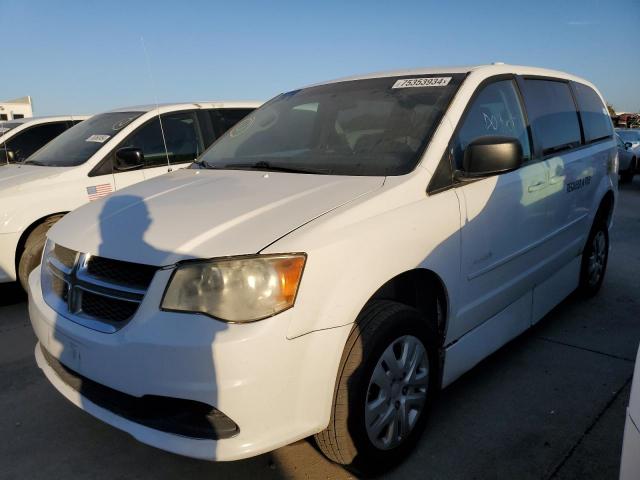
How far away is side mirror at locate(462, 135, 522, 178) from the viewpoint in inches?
96.7

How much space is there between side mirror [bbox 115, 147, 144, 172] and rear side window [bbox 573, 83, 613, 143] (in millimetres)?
3771

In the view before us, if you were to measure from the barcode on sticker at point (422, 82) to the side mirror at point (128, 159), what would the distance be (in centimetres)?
281

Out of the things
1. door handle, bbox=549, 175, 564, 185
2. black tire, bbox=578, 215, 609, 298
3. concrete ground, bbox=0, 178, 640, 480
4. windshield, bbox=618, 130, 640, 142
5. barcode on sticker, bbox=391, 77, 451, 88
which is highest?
barcode on sticker, bbox=391, 77, 451, 88

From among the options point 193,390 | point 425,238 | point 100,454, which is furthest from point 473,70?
point 100,454

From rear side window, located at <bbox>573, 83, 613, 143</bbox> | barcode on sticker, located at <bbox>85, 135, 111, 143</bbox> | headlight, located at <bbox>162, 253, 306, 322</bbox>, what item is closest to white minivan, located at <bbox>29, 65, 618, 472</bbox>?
headlight, located at <bbox>162, 253, 306, 322</bbox>

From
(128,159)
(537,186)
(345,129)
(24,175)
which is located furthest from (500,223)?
(24,175)

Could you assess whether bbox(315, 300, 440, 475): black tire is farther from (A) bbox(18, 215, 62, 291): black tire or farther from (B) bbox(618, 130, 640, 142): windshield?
(B) bbox(618, 130, 640, 142): windshield

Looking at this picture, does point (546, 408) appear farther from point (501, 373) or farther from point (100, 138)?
point (100, 138)

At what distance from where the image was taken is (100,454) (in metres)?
2.49

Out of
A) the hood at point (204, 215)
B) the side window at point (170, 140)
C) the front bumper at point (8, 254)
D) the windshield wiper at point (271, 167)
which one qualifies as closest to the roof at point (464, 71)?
the windshield wiper at point (271, 167)

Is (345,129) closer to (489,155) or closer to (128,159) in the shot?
(489,155)

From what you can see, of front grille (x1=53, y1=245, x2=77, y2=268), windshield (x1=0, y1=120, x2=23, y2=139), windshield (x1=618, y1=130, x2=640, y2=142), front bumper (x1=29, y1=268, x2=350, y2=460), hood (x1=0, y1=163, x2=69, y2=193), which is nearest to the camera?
front bumper (x1=29, y1=268, x2=350, y2=460)

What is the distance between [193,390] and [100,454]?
42.2 inches

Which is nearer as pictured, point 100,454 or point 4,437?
point 100,454
